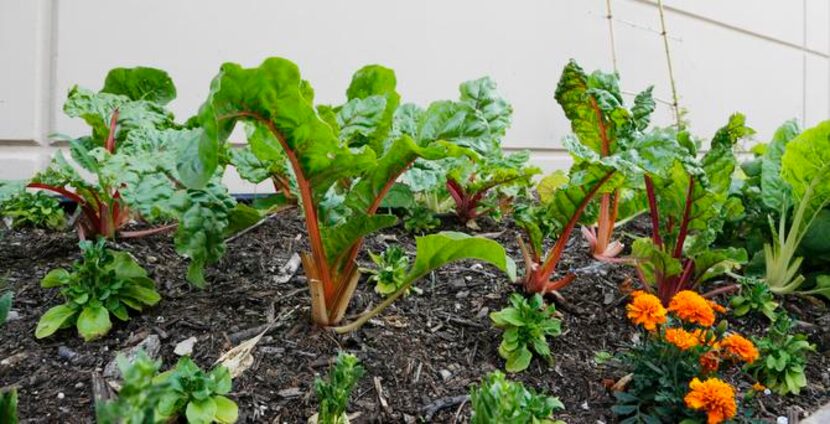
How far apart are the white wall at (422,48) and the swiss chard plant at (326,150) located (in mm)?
1237

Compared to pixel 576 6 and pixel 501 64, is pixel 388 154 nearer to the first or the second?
pixel 501 64

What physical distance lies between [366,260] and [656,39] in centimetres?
358

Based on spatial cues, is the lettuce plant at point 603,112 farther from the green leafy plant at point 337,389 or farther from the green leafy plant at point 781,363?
the green leafy plant at point 337,389

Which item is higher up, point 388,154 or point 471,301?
point 388,154

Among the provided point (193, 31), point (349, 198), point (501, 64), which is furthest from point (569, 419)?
point (501, 64)

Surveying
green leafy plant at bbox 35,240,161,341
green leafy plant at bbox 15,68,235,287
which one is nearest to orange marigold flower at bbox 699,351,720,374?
green leafy plant at bbox 15,68,235,287

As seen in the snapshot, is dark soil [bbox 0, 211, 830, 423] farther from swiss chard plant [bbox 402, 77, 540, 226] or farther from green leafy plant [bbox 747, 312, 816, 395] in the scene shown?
swiss chard plant [bbox 402, 77, 540, 226]

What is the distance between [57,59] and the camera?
2.22m

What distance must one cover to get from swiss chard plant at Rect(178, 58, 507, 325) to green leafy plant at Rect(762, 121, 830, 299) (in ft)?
4.23

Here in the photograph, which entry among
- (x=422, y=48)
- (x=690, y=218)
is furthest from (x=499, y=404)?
(x=422, y=48)

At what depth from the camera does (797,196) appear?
6.65 feet

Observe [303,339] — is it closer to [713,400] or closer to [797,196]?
[713,400]

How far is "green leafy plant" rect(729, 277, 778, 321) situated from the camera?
1.85 metres

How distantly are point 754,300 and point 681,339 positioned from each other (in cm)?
72
